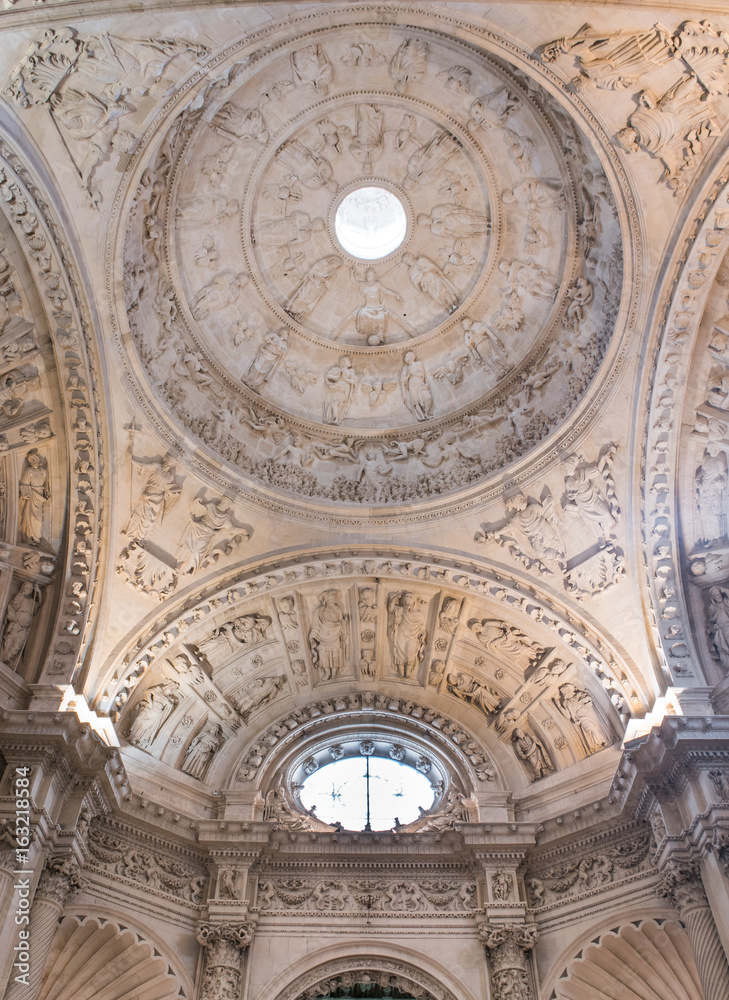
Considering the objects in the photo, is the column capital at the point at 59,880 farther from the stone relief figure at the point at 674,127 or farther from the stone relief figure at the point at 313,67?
the stone relief figure at the point at 674,127

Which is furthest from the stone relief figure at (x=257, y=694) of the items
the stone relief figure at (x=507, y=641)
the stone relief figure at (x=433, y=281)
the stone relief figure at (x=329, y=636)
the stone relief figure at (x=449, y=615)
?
the stone relief figure at (x=433, y=281)

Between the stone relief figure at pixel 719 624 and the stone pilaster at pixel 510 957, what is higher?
the stone relief figure at pixel 719 624

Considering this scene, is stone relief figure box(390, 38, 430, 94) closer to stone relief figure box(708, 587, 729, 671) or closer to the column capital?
stone relief figure box(708, 587, 729, 671)

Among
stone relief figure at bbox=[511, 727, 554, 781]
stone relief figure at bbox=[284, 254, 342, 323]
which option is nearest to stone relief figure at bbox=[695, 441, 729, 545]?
stone relief figure at bbox=[511, 727, 554, 781]

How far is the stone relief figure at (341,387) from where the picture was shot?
1741 cm

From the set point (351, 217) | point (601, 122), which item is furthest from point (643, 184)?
point (351, 217)

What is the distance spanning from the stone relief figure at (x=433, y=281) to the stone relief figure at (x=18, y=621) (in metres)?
9.73

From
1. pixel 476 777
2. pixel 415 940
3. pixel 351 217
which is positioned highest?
pixel 351 217

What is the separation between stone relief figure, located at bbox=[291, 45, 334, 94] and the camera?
48.1 ft

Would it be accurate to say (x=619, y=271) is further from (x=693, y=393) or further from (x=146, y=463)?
(x=146, y=463)

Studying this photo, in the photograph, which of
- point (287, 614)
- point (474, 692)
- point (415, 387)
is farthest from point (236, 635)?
point (415, 387)

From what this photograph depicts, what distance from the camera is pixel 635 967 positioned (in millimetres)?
12453

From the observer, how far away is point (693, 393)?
47.2 feet

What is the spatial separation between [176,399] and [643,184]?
8.97 m
